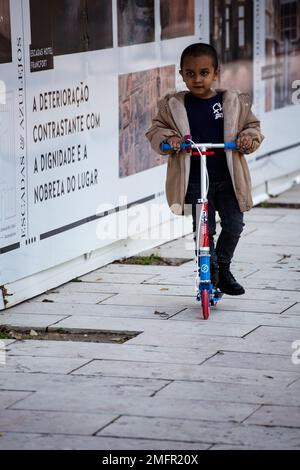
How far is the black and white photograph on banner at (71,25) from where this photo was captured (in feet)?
27.6

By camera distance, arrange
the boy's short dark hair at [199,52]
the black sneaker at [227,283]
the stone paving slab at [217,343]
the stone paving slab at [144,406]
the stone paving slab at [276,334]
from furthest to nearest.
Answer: the black sneaker at [227,283] → the boy's short dark hair at [199,52] → the stone paving slab at [276,334] → the stone paving slab at [217,343] → the stone paving slab at [144,406]

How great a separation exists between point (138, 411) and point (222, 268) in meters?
2.39

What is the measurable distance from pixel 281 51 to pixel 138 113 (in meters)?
3.97

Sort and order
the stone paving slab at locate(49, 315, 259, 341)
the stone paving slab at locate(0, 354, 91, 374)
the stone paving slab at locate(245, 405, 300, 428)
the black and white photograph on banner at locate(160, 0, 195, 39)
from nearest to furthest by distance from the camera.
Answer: the stone paving slab at locate(245, 405, 300, 428) → the stone paving slab at locate(0, 354, 91, 374) → the stone paving slab at locate(49, 315, 259, 341) → the black and white photograph on banner at locate(160, 0, 195, 39)

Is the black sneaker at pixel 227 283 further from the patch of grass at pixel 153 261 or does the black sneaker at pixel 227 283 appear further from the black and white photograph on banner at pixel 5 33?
the black and white photograph on banner at pixel 5 33

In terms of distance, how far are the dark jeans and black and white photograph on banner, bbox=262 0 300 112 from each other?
5.38 meters

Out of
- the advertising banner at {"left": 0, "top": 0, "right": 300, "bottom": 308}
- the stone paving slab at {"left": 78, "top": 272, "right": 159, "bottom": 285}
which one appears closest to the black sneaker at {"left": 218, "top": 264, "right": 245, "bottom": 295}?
the stone paving slab at {"left": 78, "top": 272, "right": 159, "bottom": 285}

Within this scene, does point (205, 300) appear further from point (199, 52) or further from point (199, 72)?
point (199, 52)

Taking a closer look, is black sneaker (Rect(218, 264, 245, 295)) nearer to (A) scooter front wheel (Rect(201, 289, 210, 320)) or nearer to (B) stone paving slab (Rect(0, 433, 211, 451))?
(A) scooter front wheel (Rect(201, 289, 210, 320))

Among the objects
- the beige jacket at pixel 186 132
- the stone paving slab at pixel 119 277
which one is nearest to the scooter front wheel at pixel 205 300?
the beige jacket at pixel 186 132

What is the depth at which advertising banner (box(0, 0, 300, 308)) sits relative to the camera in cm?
819

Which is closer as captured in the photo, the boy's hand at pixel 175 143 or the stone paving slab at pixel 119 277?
the boy's hand at pixel 175 143

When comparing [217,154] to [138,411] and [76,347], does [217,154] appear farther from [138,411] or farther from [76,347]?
[138,411]
